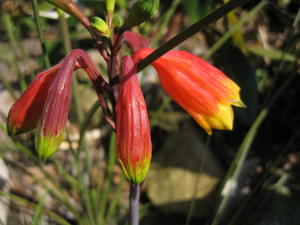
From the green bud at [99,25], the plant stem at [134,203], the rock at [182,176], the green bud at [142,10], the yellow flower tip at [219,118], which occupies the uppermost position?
the green bud at [142,10]

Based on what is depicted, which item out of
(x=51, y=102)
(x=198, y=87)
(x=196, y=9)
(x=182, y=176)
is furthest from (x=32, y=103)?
(x=182, y=176)

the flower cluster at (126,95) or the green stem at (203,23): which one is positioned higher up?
the green stem at (203,23)

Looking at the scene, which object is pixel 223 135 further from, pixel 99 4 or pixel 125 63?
pixel 125 63

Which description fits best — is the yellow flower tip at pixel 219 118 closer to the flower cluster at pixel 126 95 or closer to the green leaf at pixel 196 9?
the flower cluster at pixel 126 95

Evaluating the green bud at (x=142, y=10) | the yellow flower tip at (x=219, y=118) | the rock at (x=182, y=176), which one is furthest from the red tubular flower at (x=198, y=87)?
the rock at (x=182, y=176)

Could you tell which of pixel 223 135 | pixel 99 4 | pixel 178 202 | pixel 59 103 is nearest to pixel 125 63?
pixel 59 103

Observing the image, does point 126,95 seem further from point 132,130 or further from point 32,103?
point 32,103
